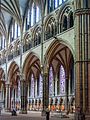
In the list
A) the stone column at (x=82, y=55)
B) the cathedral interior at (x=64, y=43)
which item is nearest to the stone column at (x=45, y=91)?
the cathedral interior at (x=64, y=43)

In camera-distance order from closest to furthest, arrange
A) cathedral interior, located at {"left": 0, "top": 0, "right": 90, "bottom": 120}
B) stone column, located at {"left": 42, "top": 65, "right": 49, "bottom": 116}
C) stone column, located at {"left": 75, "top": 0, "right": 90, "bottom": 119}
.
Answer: stone column, located at {"left": 75, "top": 0, "right": 90, "bottom": 119} → cathedral interior, located at {"left": 0, "top": 0, "right": 90, "bottom": 120} → stone column, located at {"left": 42, "top": 65, "right": 49, "bottom": 116}

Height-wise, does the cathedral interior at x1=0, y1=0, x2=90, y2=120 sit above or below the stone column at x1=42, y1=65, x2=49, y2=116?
above

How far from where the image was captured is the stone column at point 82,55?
3131cm

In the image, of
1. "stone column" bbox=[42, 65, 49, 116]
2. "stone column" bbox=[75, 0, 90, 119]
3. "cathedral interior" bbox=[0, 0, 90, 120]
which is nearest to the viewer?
"stone column" bbox=[75, 0, 90, 119]

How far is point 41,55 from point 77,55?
12.4m

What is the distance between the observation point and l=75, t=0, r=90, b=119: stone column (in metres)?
31.3

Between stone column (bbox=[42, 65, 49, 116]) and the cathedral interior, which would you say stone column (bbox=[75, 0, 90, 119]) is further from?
stone column (bbox=[42, 65, 49, 116])

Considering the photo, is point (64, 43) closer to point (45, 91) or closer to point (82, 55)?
point (82, 55)

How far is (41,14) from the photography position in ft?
147

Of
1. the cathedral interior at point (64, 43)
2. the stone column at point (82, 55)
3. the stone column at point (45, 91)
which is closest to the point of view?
the stone column at point (82, 55)

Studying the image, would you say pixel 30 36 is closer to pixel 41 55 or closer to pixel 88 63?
pixel 41 55

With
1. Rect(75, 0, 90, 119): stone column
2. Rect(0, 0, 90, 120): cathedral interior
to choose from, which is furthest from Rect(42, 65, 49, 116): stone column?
Rect(75, 0, 90, 119): stone column

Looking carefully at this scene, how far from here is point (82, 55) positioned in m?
32.1

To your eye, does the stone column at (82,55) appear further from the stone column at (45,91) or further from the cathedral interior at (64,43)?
the stone column at (45,91)
